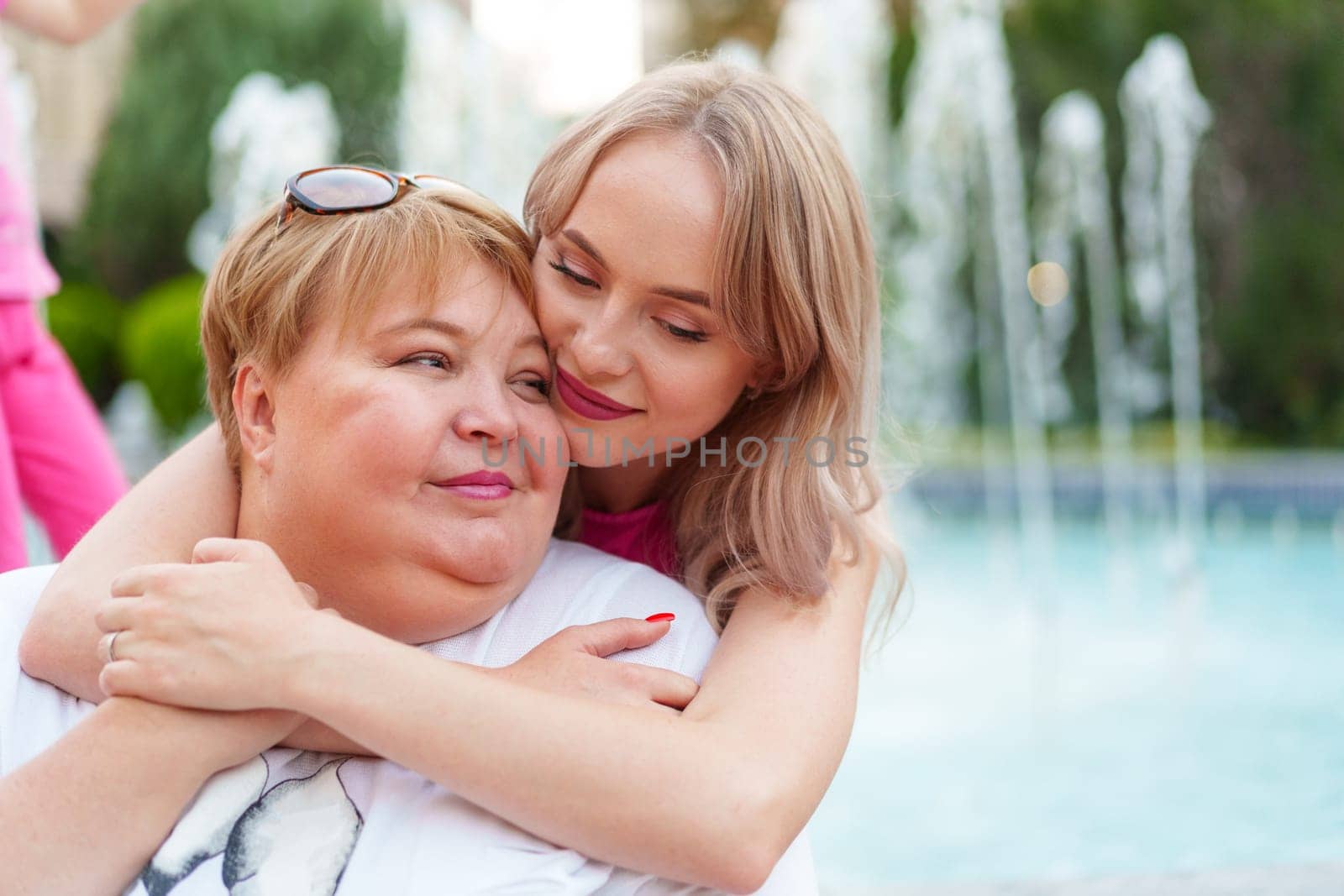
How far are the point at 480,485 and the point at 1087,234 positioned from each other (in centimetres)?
1438

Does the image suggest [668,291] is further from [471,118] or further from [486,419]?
[471,118]

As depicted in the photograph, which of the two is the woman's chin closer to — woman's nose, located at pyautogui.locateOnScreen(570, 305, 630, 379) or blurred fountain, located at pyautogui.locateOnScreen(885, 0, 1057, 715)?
woman's nose, located at pyautogui.locateOnScreen(570, 305, 630, 379)

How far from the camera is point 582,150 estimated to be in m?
2.13

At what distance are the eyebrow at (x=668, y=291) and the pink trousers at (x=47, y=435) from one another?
1386mm

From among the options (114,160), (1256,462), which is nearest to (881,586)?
(1256,462)

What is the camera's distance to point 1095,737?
5.32 metres

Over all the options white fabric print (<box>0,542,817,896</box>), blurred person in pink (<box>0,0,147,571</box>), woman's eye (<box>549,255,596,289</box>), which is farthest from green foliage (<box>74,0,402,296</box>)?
white fabric print (<box>0,542,817,896</box>)

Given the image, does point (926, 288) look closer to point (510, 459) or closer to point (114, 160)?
point (114, 160)

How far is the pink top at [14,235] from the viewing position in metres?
2.72

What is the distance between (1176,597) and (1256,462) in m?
5.20

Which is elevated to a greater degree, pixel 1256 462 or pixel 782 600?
pixel 782 600

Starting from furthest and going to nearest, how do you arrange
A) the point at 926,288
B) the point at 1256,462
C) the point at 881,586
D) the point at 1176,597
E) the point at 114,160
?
A: the point at 114,160
the point at 926,288
the point at 1256,462
the point at 1176,597
the point at 881,586

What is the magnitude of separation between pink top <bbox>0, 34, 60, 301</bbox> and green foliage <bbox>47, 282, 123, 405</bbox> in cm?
1402

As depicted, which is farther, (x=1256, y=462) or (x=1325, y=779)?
(x=1256, y=462)
